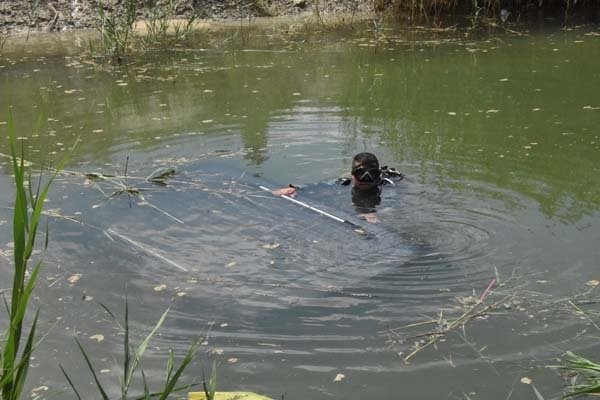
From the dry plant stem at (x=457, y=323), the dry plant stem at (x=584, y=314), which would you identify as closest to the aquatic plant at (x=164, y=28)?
the dry plant stem at (x=457, y=323)

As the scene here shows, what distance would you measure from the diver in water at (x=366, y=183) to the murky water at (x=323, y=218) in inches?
3.9

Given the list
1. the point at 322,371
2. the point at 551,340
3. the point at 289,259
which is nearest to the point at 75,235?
the point at 289,259

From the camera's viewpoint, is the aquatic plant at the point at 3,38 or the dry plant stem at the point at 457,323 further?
the aquatic plant at the point at 3,38

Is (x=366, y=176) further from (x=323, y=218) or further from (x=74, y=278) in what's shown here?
(x=74, y=278)

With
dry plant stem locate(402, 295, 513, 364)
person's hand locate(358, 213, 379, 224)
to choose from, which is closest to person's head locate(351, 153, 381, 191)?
person's hand locate(358, 213, 379, 224)

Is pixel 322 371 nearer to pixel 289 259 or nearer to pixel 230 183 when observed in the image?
pixel 289 259

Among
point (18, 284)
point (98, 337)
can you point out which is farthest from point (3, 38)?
point (18, 284)

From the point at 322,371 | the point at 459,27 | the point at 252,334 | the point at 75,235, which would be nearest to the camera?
the point at 322,371

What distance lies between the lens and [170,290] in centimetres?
505

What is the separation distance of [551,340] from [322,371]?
121cm

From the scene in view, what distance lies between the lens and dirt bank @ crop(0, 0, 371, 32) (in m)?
14.2

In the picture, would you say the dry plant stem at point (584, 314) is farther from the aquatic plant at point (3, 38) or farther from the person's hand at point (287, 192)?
the aquatic plant at point (3, 38)

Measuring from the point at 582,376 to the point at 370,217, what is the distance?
2652mm

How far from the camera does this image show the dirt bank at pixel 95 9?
560 inches
